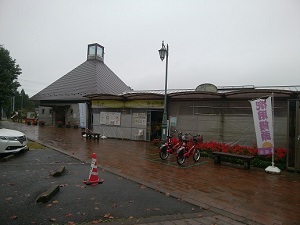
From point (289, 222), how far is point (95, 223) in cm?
361

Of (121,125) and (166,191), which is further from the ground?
(121,125)

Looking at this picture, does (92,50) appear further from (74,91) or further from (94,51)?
(74,91)

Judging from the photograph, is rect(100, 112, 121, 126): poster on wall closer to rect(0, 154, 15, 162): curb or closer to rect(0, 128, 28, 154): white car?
rect(0, 128, 28, 154): white car

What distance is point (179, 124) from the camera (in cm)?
1423

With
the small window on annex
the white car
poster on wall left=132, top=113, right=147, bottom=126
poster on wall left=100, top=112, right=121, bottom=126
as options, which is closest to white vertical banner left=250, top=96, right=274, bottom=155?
poster on wall left=132, top=113, right=147, bottom=126

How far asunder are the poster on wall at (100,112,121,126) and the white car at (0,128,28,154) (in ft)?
27.1

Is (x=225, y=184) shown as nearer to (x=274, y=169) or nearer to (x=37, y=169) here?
(x=274, y=169)

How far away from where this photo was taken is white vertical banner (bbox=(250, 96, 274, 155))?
8.23 metres

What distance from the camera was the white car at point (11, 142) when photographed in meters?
8.09

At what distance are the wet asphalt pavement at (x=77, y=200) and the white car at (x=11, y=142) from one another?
67.9 inches

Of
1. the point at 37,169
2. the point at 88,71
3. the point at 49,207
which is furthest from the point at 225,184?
the point at 88,71

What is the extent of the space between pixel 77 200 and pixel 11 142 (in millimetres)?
5571

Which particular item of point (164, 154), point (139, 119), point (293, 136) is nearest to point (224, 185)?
point (164, 154)

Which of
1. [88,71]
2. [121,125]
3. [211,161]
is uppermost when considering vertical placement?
[88,71]
